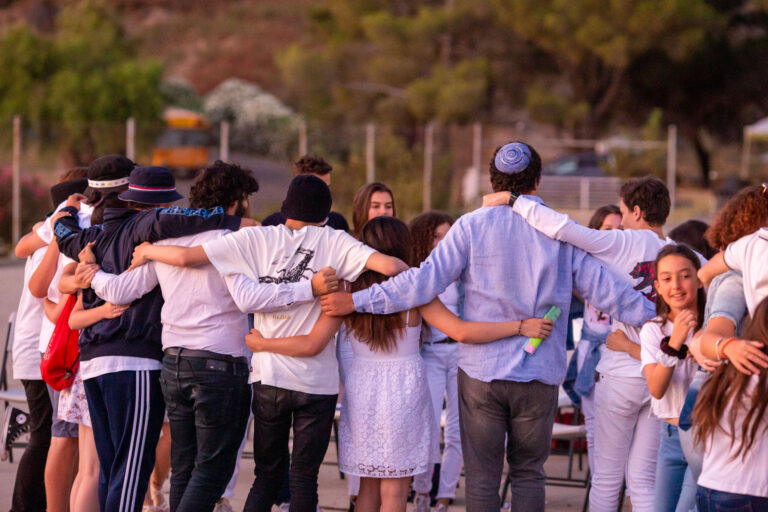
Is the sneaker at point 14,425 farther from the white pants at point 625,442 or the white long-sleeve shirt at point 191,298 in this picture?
the white pants at point 625,442

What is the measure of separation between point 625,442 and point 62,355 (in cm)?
254

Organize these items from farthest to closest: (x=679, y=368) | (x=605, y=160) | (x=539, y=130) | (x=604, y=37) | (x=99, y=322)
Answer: (x=539, y=130), (x=604, y=37), (x=605, y=160), (x=99, y=322), (x=679, y=368)

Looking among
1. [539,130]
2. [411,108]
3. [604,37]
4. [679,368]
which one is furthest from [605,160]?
[679,368]

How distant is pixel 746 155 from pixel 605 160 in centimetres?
560

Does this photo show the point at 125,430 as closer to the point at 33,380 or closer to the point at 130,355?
the point at 130,355

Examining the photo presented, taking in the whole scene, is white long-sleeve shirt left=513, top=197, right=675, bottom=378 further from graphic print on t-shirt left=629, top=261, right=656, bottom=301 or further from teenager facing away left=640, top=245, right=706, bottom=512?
teenager facing away left=640, top=245, right=706, bottom=512

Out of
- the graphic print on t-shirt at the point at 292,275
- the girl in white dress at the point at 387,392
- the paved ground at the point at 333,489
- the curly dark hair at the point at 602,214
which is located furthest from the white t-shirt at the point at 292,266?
the curly dark hair at the point at 602,214

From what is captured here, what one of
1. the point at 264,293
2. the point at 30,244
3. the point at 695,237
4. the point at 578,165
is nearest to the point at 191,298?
the point at 264,293

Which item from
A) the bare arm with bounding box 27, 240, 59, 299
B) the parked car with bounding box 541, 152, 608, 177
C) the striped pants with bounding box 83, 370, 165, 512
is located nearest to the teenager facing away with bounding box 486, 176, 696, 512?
the striped pants with bounding box 83, 370, 165, 512

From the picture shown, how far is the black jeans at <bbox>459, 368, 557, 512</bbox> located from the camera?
4.18m

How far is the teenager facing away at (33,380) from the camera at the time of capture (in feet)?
16.7

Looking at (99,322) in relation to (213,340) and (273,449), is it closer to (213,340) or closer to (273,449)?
(213,340)

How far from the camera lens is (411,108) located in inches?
1174

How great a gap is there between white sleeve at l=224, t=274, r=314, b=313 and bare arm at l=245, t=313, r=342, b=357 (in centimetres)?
13
